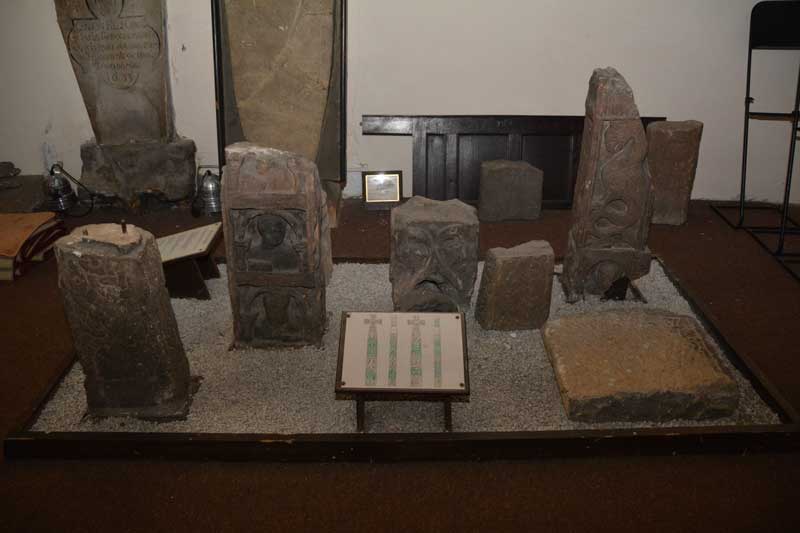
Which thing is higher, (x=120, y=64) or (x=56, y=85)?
(x=120, y=64)

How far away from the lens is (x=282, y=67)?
621cm

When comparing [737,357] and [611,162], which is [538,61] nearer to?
[611,162]

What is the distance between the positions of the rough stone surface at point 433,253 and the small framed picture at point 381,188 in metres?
2.22

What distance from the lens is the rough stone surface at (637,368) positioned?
3.52m

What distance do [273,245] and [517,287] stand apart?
1.47 meters

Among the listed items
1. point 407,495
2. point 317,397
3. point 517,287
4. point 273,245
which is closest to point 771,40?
point 517,287

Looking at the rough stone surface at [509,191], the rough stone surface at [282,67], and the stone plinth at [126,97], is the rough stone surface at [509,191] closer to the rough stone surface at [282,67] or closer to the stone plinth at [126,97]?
the rough stone surface at [282,67]

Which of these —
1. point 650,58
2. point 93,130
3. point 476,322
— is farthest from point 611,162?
point 93,130

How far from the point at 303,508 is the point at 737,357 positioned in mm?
2613

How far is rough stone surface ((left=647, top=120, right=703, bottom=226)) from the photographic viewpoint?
20.0ft

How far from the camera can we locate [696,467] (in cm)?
332

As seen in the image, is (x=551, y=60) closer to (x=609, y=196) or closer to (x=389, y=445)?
(x=609, y=196)

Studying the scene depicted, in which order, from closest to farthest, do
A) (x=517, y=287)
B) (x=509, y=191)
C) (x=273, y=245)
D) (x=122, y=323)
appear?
(x=122, y=323) < (x=273, y=245) < (x=517, y=287) < (x=509, y=191)

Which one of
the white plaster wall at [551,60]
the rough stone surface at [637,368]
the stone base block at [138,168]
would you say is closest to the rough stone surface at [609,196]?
the rough stone surface at [637,368]
